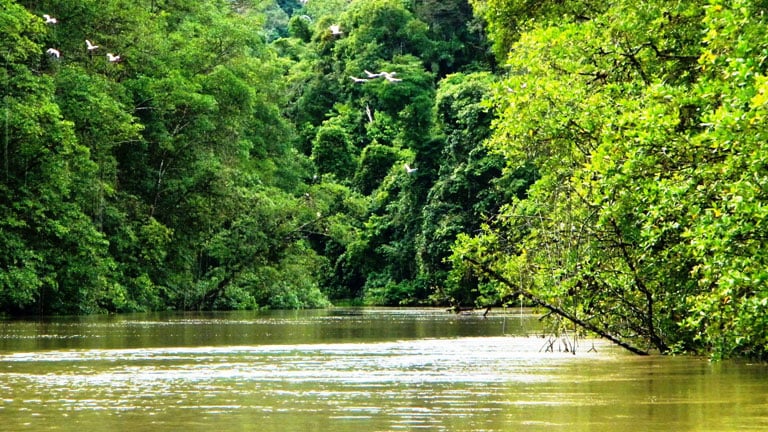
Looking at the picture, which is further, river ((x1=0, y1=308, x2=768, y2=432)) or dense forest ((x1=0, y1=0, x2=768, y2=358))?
dense forest ((x1=0, y1=0, x2=768, y2=358))

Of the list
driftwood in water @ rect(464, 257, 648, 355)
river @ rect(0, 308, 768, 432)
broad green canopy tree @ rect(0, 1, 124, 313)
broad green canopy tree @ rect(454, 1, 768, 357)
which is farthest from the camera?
broad green canopy tree @ rect(0, 1, 124, 313)

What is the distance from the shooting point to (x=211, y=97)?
173 ft

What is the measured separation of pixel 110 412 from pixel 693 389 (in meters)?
6.13

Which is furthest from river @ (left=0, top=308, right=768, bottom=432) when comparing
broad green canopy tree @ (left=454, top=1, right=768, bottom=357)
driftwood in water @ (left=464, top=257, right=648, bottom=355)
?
broad green canopy tree @ (left=454, top=1, right=768, bottom=357)

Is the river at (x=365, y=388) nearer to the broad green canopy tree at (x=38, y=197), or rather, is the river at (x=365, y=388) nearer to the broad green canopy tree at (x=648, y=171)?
the broad green canopy tree at (x=648, y=171)

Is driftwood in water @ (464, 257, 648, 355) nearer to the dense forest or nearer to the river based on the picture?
the dense forest

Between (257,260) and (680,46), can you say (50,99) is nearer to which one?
(257,260)

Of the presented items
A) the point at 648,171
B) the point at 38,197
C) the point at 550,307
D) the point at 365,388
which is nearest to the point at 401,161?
the point at 38,197

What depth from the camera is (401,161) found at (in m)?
82.9

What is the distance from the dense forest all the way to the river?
0.97m

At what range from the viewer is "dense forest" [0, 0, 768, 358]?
14688mm

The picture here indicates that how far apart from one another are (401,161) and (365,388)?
226 feet

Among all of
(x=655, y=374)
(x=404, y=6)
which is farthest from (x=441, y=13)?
(x=655, y=374)

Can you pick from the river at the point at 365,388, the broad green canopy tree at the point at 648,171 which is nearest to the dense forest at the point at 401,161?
the broad green canopy tree at the point at 648,171
